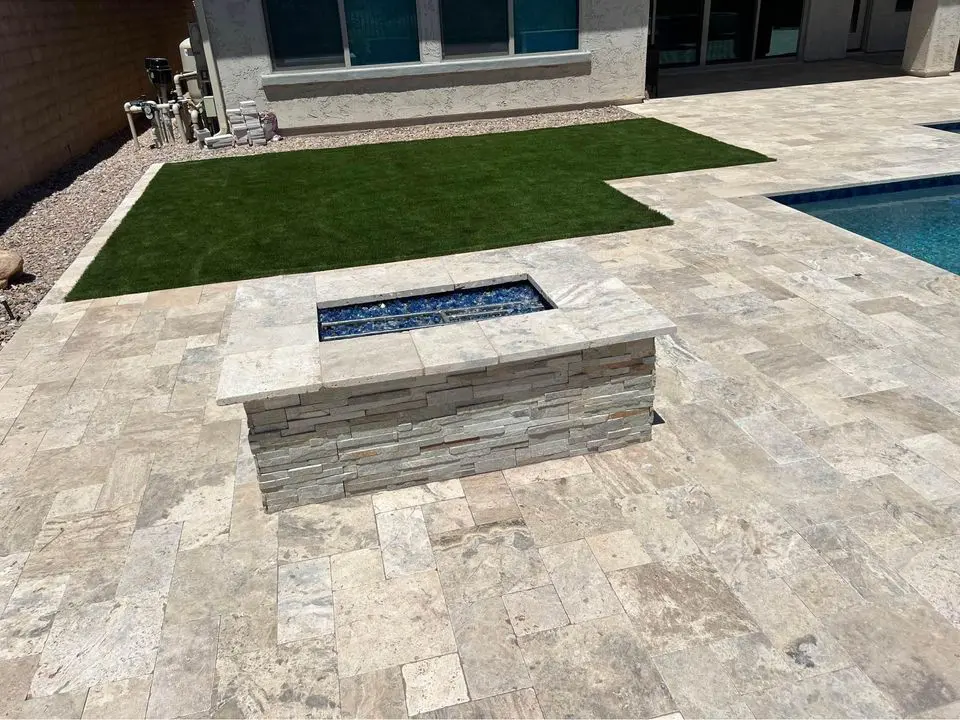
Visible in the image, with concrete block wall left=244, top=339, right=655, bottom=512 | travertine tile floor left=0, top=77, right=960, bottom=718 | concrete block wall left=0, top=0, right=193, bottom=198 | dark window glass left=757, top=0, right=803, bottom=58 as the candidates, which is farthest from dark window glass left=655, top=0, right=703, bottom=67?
concrete block wall left=244, top=339, right=655, bottom=512

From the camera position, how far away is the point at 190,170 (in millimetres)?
13023

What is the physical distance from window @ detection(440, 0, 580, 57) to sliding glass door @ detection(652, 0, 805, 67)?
502 centimetres

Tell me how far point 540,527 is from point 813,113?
1397cm

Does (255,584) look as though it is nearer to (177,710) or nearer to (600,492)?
(177,710)

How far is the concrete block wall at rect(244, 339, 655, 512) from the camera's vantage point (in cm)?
438

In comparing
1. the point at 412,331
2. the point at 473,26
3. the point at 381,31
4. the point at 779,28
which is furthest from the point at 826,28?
the point at 412,331

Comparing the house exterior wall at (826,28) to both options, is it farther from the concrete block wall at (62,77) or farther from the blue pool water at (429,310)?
the blue pool water at (429,310)

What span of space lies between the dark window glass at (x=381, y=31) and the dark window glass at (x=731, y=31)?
970 cm

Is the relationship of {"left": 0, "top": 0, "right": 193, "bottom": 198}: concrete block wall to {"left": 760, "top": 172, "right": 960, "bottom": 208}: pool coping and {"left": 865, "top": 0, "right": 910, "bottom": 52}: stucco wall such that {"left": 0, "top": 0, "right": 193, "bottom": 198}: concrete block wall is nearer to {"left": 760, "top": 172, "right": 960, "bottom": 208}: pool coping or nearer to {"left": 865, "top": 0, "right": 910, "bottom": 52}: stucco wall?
{"left": 760, "top": 172, "right": 960, "bottom": 208}: pool coping

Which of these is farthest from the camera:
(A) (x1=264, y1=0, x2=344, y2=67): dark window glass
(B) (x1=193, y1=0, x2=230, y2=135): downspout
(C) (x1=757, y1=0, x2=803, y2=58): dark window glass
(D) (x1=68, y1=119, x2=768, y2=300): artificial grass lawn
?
(C) (x1=757, y1=0, x2=803, y2=58): dark window glass

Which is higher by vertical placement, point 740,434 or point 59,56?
point 59,56

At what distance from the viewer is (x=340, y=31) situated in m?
14.5

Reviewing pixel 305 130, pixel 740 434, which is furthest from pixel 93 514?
pixel 305 130

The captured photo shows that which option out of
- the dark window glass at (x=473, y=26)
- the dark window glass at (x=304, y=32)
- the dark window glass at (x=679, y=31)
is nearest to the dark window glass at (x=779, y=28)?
the dark window glass at (x=679, y=31)
